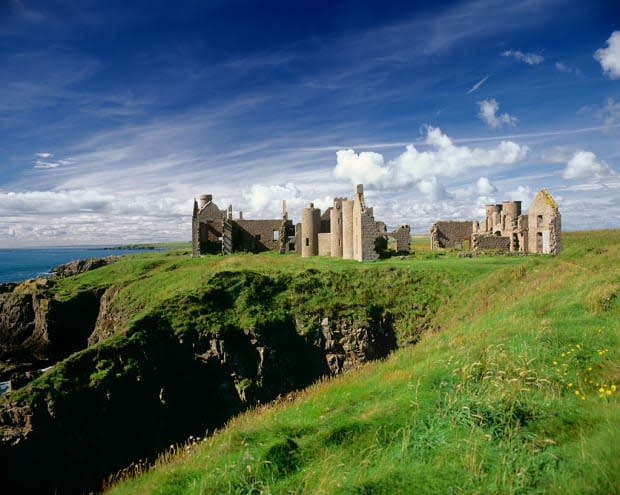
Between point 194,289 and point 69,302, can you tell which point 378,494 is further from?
point 69,302

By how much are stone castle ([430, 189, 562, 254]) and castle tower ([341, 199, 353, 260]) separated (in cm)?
1373

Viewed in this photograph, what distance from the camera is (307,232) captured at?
4128cm

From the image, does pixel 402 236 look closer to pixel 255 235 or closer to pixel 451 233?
pixel 451 233

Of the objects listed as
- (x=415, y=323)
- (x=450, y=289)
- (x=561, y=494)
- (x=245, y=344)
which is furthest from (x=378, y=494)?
(x=450, y=289)

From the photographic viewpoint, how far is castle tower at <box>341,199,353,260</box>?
35281 mm

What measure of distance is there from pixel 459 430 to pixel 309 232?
1401 inches

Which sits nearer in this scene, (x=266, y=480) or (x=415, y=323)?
(x=266, y=480)

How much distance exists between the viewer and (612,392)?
6.75m

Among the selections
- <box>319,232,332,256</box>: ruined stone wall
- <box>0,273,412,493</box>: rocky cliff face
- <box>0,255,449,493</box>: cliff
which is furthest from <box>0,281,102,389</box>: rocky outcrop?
<box>319,232,332,256</box>: ruined stone wall

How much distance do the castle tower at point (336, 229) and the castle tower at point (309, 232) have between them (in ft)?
10.7

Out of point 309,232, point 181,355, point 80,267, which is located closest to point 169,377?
point 181,355

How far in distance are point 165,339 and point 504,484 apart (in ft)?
63.7

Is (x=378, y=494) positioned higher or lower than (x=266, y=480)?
higher

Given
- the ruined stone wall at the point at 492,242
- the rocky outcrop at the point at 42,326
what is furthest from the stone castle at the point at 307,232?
the rocky outcrop at the point at 42,326
